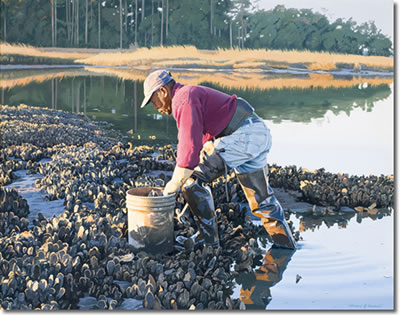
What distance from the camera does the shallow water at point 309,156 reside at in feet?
16.3

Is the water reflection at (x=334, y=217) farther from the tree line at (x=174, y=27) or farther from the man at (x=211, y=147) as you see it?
the tree line at (x=174, y=27)

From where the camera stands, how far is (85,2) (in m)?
7.68

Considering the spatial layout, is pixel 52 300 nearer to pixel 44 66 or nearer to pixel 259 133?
pixel 259 133

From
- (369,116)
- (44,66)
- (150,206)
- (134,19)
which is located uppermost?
(134,19)

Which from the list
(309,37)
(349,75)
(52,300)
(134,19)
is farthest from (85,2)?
(52,300)

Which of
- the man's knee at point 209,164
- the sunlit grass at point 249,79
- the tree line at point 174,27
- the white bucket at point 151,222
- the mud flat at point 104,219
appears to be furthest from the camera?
the sunlit grass at point 249,79

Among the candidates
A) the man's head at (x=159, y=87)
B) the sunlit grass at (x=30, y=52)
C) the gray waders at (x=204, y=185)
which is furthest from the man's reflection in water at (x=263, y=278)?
the sunlit grass at (x=30, y=52)

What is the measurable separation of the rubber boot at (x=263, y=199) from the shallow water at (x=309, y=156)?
12.5 inches

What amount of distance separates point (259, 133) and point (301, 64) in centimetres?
271

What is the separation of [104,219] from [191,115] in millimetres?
1647

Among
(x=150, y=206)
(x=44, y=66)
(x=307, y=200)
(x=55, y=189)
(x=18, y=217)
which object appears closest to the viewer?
(x=150, y=206)

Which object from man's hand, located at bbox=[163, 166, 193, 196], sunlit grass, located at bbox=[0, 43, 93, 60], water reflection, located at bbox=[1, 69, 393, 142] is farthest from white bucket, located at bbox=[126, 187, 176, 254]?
sunlit grass, located at bbox=[0, 43, 93, 60]

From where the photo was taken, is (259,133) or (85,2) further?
(85,2)

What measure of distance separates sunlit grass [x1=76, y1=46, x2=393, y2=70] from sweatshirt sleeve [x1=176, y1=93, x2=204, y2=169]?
9.35ft
